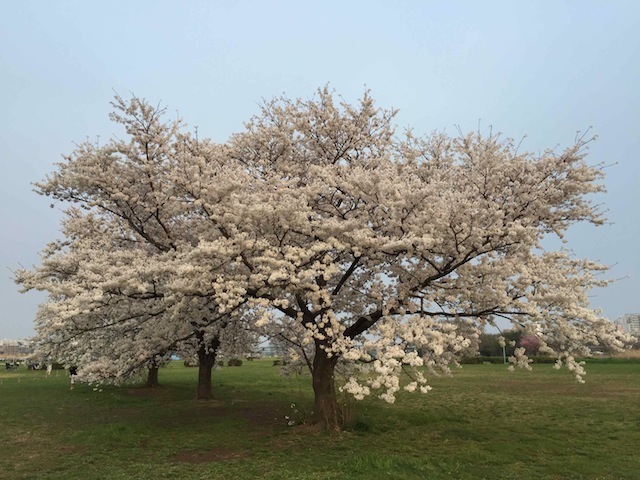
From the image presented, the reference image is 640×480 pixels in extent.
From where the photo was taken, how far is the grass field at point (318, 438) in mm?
11414

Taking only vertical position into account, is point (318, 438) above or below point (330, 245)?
below

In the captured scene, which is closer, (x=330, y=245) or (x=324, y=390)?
(x=330, y=245)

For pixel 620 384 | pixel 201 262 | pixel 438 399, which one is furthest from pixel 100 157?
pixel 620 384

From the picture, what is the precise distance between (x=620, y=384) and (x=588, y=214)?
800 inches

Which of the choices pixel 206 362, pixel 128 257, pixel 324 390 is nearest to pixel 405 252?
pixel 324 390

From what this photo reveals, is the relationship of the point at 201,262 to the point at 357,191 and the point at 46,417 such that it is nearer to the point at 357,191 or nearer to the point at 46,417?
the point at 357,191

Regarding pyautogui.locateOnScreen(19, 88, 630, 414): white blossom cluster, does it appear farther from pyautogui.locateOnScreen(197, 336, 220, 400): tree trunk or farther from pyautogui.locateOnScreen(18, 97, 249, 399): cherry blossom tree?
pyautogui.locateOnScreen(197, 336, 220, 400): tree trunk

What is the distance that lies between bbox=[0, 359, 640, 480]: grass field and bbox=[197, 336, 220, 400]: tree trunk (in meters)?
0.73

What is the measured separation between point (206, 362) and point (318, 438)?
34.0 feet

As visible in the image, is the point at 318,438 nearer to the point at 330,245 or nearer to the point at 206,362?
the point at 330,245

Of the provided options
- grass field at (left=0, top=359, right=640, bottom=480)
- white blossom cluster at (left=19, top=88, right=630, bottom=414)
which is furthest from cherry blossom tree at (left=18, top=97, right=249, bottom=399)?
grass field at (left=0, top=359, right=640, bottom=480)

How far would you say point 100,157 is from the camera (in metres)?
17.0

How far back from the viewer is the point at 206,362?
23531 millimetres

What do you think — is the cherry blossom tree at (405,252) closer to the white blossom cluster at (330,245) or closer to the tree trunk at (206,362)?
the white blossom cluster at (330,245)
